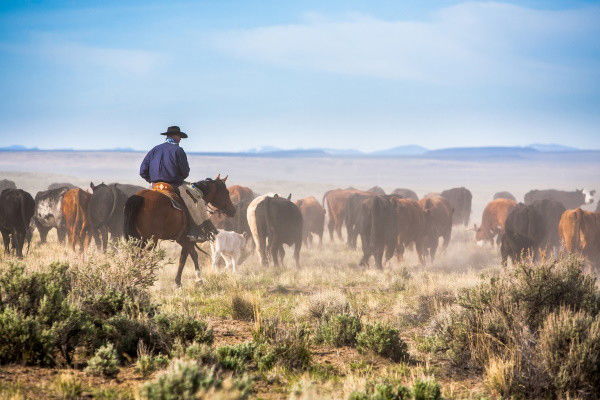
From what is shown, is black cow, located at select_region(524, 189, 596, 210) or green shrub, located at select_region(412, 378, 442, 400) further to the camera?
black cow, located at select_region(524, 189, 596, 210)

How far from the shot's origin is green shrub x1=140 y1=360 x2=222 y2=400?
4414 millimetres

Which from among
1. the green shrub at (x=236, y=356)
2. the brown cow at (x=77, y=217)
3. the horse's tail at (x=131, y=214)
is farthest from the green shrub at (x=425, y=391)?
the brown cow at (x=77, y=217)

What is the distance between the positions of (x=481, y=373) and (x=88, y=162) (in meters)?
158

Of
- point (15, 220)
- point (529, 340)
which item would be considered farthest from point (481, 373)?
point (15, 220)

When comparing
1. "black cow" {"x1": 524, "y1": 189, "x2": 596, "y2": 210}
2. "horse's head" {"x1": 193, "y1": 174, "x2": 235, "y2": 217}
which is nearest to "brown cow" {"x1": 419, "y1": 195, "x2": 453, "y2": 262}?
"horse's head" {"x1": 193, "y1": 174, "x2": 235, "y2": 217}

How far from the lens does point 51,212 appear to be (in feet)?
62.7

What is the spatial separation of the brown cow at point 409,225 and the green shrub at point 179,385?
1442cm

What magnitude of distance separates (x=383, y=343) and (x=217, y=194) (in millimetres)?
6758

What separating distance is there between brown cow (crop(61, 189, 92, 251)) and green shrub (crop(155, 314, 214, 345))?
11290mm

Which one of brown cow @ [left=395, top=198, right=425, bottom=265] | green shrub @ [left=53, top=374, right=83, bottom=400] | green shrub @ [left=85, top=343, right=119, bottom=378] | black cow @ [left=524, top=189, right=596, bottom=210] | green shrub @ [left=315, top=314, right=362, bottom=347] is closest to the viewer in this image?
green shrub @ [left=53, top=374, right=83, bottom=400]

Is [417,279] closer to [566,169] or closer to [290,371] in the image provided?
[290,371]

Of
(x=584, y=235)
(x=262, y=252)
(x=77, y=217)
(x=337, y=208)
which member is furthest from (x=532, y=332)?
(x=337, y=208)

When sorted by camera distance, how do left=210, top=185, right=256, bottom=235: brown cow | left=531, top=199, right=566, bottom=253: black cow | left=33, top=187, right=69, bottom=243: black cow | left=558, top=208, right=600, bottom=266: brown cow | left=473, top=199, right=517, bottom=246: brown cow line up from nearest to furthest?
1. left=558, top=208, right=600, bottom=266: brown cow
2. left=210, top=185, right=256, bottom=235: brown cow
3. left=33, top=187, right=69, bottom=243: black cow
4. left=531, top=199, right=566, bottom=253: black cow
5. left=473, top=199, right=517, bottom=246: brown cow

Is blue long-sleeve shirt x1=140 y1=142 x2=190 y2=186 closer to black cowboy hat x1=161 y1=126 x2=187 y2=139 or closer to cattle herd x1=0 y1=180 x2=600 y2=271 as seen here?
black cowboy hat x1=161 y1=126 x2=187 y2=139
